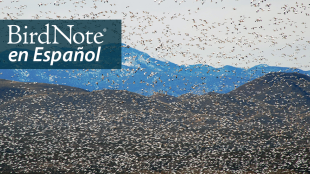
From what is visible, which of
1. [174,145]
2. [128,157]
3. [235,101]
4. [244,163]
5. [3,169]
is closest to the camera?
[3,169]

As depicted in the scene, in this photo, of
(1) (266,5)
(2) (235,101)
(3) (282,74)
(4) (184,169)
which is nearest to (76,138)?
(4) (184,169)

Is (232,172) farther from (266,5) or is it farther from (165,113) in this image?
(165,113)

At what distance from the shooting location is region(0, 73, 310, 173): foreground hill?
239 ft

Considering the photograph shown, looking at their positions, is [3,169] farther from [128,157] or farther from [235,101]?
[235,101]

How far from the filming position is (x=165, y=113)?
129 meters

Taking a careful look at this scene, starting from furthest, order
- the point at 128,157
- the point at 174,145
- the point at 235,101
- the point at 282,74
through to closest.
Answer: the point at 282,74 < the point at 235,101 < the point at 174,145 < the point at 128,157

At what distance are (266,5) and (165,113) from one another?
8470 cm

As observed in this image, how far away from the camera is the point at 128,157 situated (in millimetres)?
79062

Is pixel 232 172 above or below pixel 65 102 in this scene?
below

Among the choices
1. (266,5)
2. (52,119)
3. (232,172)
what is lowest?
(232,172)

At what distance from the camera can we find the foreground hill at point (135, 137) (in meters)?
72.9

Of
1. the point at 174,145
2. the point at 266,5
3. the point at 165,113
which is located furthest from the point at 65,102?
the point at 266,5

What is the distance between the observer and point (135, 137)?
99000 mm

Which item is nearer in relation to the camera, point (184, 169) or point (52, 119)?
point (184, 169)
